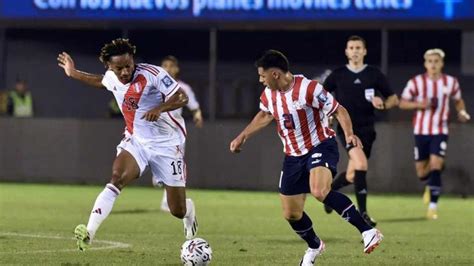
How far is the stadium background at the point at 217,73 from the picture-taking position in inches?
845

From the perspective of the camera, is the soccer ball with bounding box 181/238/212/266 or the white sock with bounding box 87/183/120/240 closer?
the soccer ball with bounding box 181/238/212/266

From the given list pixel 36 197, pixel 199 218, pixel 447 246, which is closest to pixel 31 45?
pixel 36 197

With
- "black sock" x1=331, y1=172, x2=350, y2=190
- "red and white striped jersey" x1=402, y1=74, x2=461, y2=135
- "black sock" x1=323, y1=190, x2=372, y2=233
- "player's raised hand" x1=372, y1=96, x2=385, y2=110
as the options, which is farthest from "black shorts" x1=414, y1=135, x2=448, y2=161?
"black sock" x1=323, y1=190, x2=372, y2=233

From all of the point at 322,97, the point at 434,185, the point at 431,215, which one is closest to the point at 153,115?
the point at 322,97

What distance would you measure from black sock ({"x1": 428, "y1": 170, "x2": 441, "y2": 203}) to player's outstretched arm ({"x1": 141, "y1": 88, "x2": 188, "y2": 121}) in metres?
6.17

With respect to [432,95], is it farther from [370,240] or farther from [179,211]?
[370,240]

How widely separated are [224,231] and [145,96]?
3060 mm

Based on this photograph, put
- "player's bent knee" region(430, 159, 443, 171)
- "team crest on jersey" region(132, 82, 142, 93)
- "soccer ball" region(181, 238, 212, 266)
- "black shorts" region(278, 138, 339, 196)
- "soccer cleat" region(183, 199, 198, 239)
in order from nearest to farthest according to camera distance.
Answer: "soccer ball" region(181, 238, 212, 266), "black shorts" region(278, 138, 339, 196), "team crest on jersey" region(132, 82, 142, 93), "soccer cleat" region(183, 199, 198, 239), "player's bent knee" region(430, 159, 443, 171)

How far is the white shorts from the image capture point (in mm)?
12031

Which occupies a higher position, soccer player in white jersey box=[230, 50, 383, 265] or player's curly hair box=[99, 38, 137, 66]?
player's curly hair box=[99, 38, 137, 66]

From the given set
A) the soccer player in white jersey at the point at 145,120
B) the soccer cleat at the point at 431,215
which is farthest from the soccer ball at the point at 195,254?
the soccer cleat at the point at 431,215

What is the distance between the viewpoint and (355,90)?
15.3 m

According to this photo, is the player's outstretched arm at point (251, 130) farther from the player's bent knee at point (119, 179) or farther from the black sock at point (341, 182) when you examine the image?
the black sock at point (341, 182)

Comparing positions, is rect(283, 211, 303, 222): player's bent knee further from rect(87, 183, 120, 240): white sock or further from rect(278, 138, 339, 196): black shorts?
rect(87, 183, 120, 240): white sock
